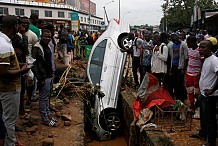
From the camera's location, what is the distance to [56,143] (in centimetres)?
485

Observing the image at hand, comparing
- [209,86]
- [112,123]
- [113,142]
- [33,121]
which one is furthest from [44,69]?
[113,142]

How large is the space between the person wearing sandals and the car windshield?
2701 mm

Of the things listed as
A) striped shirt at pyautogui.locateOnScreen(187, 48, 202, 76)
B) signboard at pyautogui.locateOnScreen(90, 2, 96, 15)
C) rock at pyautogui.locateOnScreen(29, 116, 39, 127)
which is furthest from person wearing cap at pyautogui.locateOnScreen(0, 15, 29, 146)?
signboard at pyautogui.locateOnScreen(90, 2, 96, 15)

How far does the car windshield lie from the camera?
8031mm

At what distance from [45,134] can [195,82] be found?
301 centimetres

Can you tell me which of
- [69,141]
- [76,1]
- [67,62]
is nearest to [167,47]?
[69,141]

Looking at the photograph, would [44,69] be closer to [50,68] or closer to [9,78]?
[50,68]

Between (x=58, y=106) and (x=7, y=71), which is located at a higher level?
(x=7, y=71)

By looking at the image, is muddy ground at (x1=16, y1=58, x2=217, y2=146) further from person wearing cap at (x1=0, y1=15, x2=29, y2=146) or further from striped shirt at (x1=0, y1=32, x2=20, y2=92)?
striped shirt at (x1=0, y1=32, x2=20, y2=92)

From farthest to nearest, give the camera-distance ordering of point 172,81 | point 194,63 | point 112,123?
point 112,123 < point 172,81 < point 194,63

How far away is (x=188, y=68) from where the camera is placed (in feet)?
18.9

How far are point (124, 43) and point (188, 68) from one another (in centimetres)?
345

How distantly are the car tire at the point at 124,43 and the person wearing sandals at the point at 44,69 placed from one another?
367 centimetres

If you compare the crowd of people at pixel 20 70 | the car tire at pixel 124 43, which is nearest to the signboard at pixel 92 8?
the car tire at pixel 124 43
